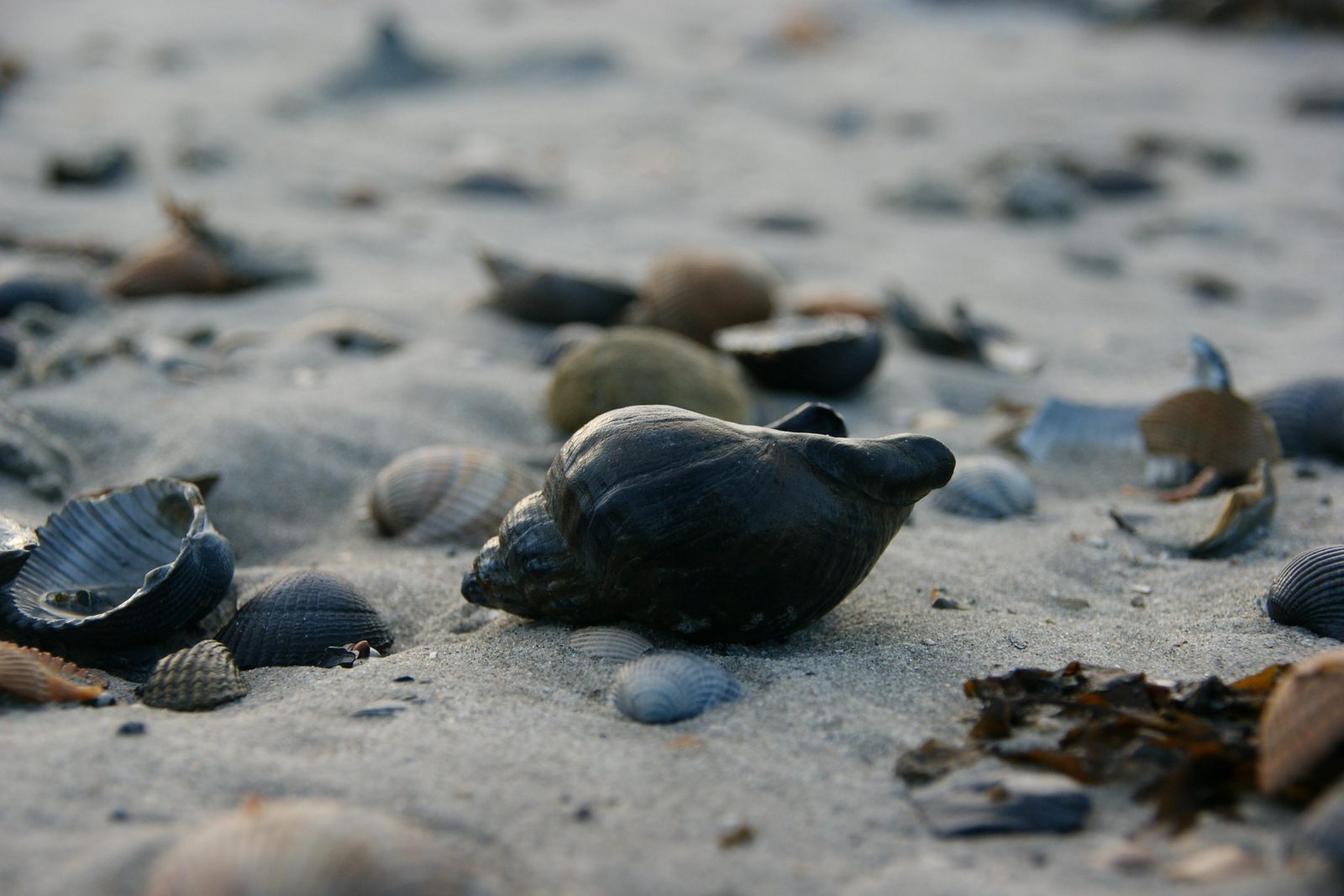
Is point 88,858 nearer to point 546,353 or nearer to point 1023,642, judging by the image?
point 1023,642

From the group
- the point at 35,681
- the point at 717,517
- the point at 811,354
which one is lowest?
the point at 35,681

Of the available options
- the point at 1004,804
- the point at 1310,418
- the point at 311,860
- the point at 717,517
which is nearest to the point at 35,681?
the point at 311,860

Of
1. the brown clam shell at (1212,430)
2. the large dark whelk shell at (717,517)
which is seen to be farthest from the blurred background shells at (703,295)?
the large dark whelk shell at (717,517)

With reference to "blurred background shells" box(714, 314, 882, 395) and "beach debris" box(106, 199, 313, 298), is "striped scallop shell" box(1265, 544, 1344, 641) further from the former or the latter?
"beach debris" box(106, 199, 313, 298)

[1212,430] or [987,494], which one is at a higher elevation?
[1212,430]

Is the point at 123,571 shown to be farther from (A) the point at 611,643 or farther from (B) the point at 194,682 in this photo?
(A) the point at 611,643

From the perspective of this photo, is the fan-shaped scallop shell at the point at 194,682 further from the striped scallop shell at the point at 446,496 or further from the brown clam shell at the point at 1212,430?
the brown clam shell at the point at 1212,430
